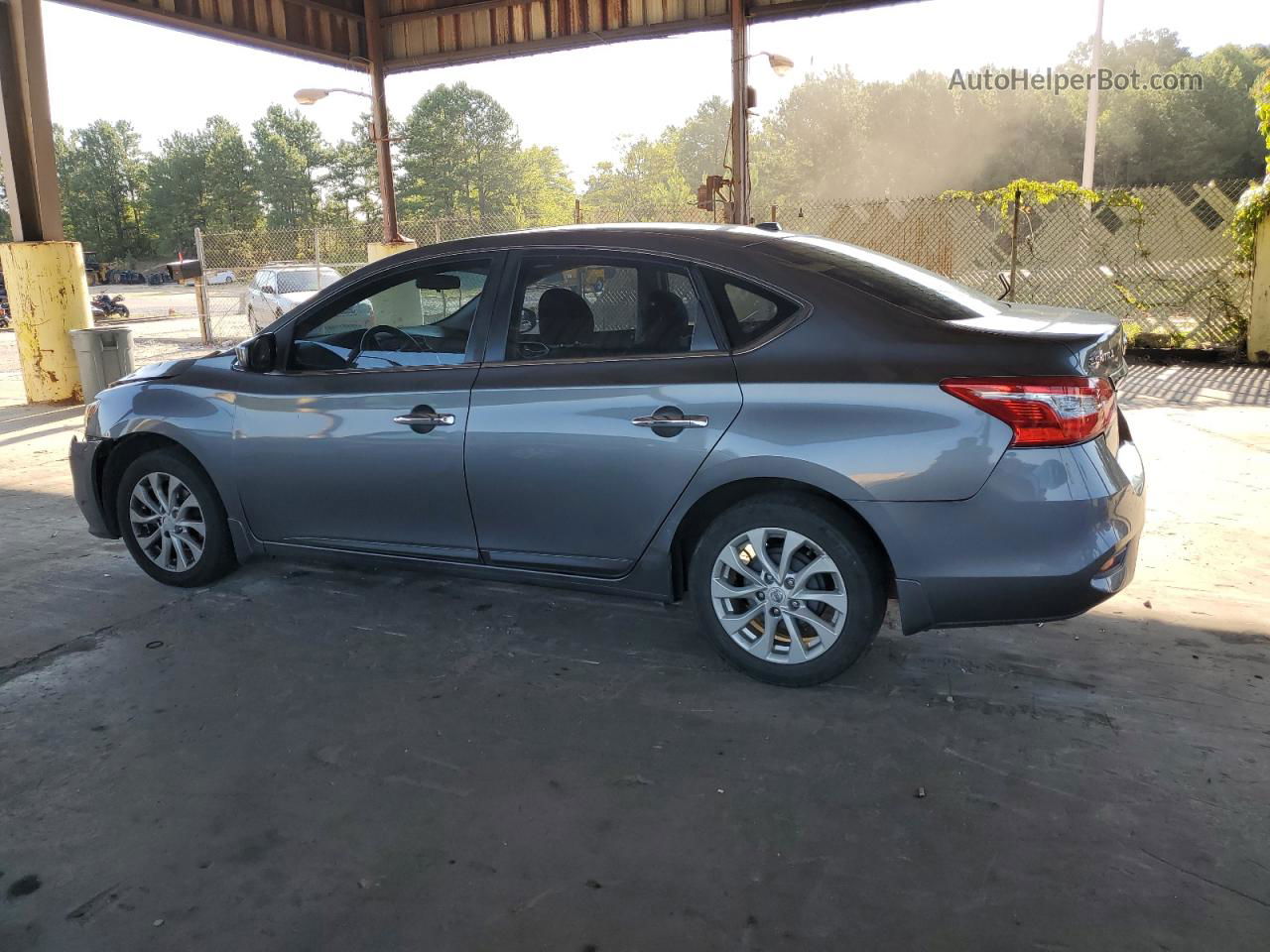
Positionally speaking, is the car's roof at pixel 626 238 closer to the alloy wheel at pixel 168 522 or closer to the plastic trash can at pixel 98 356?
the alloy wheel at pixel 168 522

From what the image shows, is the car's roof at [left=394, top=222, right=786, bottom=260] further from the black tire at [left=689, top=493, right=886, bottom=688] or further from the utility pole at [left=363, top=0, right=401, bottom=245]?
the utility pole at [left=363, top=0, right=401, bottom=245]

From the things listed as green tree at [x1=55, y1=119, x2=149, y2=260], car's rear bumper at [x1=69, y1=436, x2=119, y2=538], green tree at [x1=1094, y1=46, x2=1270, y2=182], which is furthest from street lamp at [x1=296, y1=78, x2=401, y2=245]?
green tree at [x1=55, y1=119, x2=149, y2=260]

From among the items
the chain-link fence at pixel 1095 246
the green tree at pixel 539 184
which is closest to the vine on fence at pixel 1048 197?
the chain-link fence at pixel 1095 246

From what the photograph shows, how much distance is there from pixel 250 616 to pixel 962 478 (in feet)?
10.7

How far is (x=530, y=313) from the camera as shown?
411cm

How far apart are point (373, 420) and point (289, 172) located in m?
94.8

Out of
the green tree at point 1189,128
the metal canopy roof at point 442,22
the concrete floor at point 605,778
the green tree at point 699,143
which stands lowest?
the concrete floor at point 605,778

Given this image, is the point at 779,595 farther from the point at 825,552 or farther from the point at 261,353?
the point at 261,353

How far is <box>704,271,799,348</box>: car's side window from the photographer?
363 centimetres

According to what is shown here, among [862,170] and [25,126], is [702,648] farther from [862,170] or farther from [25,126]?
[862,170]

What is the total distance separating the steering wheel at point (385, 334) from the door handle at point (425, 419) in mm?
320

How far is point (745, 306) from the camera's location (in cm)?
→ 369

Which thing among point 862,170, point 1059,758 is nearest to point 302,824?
point 1059,758

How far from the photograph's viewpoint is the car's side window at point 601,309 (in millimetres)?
3799
